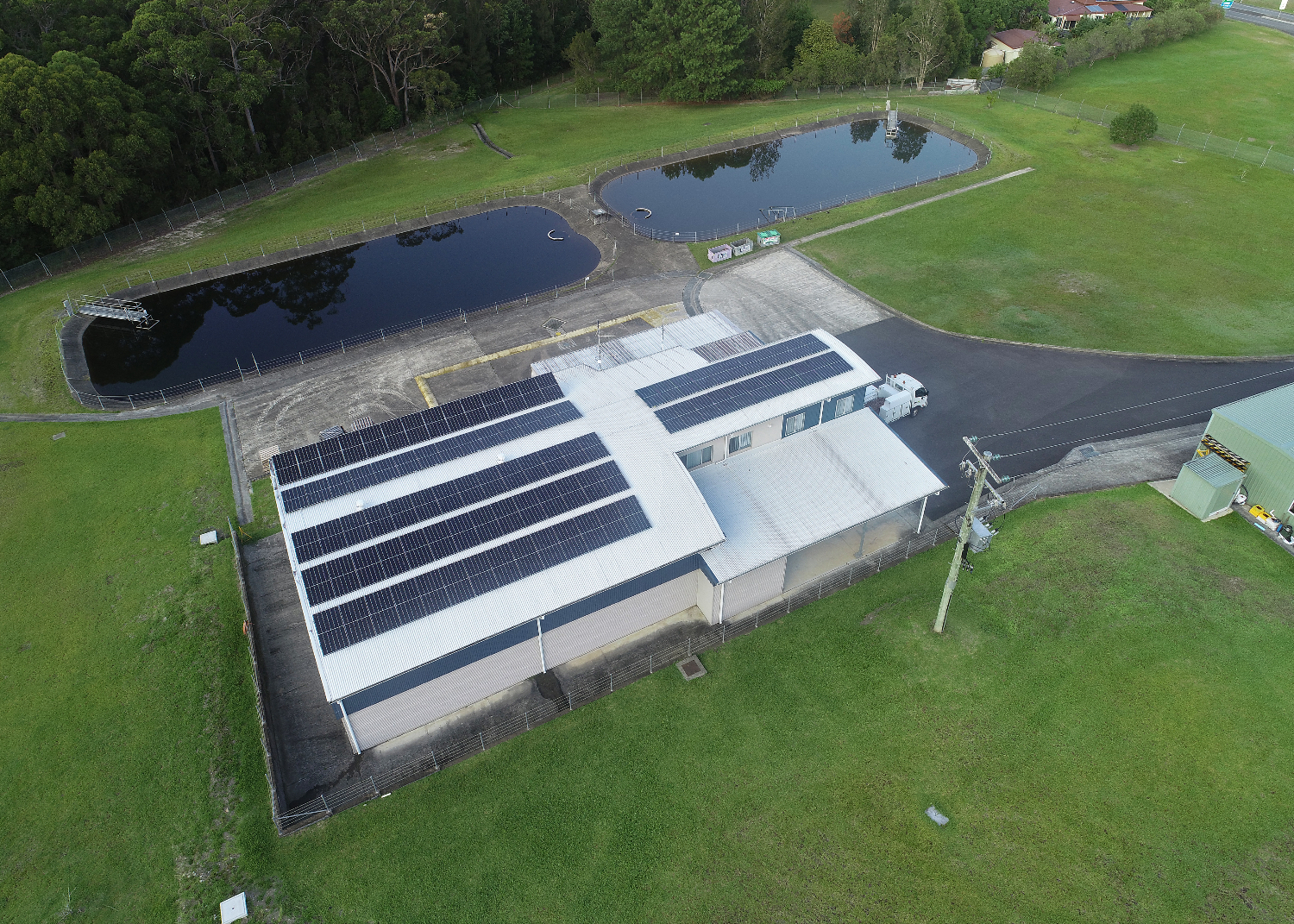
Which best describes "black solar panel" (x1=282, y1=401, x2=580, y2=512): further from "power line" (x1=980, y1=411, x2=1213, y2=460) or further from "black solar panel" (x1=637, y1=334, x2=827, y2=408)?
"power line" (x1=980, y1=411, x2=1213, y2=460)

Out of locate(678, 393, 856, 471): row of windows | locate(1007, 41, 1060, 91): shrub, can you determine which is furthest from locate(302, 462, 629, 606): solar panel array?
locate(1007, 41, 1060, 91): shrub

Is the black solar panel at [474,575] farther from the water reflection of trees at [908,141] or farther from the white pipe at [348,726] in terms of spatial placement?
the water reflection of trees at [908,141]

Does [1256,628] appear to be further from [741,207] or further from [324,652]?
[741,207]

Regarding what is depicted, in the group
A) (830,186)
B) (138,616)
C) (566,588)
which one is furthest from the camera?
(830,186)

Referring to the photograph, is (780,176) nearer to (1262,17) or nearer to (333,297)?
(333,297)

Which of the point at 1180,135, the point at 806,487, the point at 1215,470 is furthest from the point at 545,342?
the point at 1180,135

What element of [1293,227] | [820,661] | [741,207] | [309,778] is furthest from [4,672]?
[1293,227]
